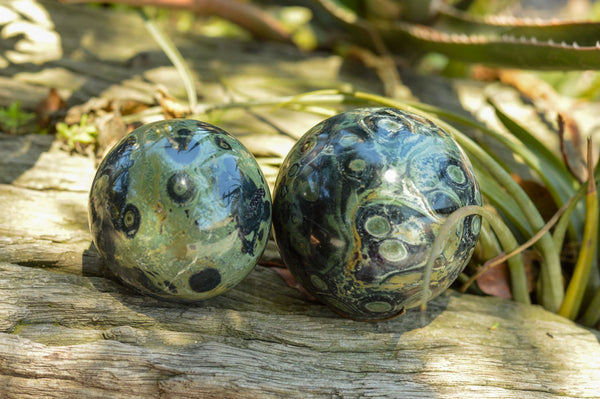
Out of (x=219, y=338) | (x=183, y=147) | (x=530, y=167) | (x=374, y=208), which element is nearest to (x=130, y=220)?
(x=183, y=147)

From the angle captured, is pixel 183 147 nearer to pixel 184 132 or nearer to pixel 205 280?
pixel 184 132

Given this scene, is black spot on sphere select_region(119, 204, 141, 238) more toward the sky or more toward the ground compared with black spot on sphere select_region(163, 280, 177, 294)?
more toward the sky

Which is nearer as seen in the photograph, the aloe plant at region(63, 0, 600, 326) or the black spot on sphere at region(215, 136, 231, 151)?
the black spot on sphere at region(215, 136, 231, 151)

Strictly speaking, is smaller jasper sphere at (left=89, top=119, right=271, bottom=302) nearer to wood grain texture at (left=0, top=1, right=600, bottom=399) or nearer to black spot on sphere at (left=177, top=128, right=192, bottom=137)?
black spot on sphere at (left=177, top=128, right=192, bottom=137)

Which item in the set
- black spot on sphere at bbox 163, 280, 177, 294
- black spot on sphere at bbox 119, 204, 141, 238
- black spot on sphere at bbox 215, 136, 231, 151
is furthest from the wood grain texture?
black spot on sphere at bbox 215, 136, 231, 151

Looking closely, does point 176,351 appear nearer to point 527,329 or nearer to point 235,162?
point 235,162

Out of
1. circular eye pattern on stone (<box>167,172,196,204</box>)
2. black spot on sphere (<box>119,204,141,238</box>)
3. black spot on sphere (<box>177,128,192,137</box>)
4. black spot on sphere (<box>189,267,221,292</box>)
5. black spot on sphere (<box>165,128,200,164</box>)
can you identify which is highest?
black spot on sphere (<box>177,128,192,137</box>)

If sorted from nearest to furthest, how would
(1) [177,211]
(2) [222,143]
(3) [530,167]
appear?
(1) [177,211], (2) [222,143], (3) [530,167]
